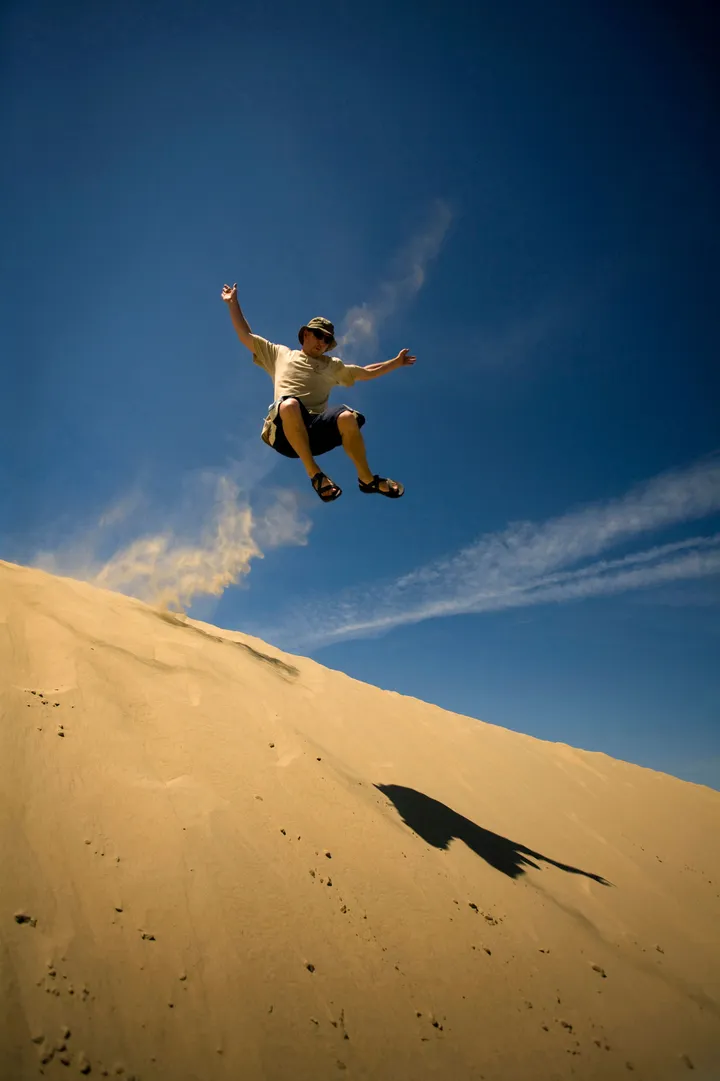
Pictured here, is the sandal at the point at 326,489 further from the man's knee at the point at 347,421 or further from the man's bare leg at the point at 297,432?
the man's knee at the point at 347,421

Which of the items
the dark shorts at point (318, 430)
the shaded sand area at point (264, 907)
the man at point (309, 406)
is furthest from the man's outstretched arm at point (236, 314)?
the shaded sand area at point (264, 907)

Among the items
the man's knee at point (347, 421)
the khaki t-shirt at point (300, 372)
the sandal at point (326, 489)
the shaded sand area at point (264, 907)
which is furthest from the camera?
the khaki t-shirt at point (300, 372)

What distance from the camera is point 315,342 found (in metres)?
4.32

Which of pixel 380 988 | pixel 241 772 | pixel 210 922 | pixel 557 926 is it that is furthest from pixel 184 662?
pixel 557 926

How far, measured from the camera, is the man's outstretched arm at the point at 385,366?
4.73 metres

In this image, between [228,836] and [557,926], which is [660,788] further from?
[228,836]

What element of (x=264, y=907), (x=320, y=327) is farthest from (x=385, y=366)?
(x=264, y=907)

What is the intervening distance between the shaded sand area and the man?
6.85ft

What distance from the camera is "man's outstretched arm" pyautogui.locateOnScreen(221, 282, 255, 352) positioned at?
171 inches

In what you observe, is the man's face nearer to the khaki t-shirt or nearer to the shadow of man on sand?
the khaki t-shirt

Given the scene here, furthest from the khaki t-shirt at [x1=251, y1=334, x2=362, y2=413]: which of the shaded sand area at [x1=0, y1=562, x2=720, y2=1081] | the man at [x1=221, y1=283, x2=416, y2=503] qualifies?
the shaded sand area at [x1=0, y1=562, x2=720, y2=1081]

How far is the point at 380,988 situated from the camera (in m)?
2.37

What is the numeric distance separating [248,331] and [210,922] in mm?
4130

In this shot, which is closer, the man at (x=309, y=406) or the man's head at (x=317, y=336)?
the man at (x=309, y=406)
